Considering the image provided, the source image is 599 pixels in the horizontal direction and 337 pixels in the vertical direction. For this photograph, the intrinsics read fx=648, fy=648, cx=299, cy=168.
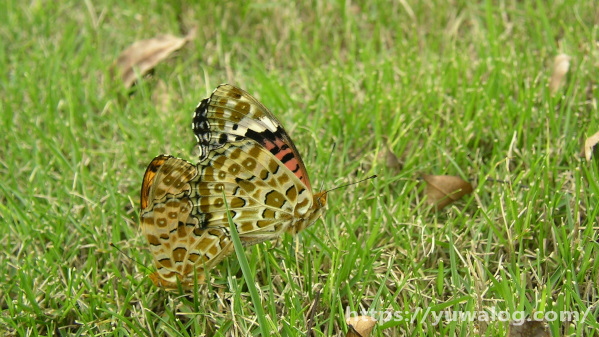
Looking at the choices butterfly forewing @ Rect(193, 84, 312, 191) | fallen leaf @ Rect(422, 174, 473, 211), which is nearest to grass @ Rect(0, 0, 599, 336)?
fallen leaf @ Rect(422, 174, 473, 211)

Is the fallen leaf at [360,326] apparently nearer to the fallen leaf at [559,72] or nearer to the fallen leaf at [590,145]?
the fallen leaf at [590,145]

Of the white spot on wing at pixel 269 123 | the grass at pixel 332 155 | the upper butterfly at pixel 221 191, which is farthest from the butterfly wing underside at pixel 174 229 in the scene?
the white spot on wing at pixel 269 123

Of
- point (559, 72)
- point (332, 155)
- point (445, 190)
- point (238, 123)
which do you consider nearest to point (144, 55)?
point (332, 155)

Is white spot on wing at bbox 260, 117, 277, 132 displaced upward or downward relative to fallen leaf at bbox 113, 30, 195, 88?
downward

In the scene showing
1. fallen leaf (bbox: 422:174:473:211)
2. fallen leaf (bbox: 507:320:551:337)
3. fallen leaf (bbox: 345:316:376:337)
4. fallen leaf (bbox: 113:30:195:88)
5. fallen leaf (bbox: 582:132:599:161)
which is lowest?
fallen leaf (bbox: 507:320:551:337)

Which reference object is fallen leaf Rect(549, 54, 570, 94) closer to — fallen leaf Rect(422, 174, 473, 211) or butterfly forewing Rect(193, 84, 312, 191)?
fallen leaf Rect(422, 174, 473, 211)

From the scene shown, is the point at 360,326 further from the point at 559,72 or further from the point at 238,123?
the point at 559,72
